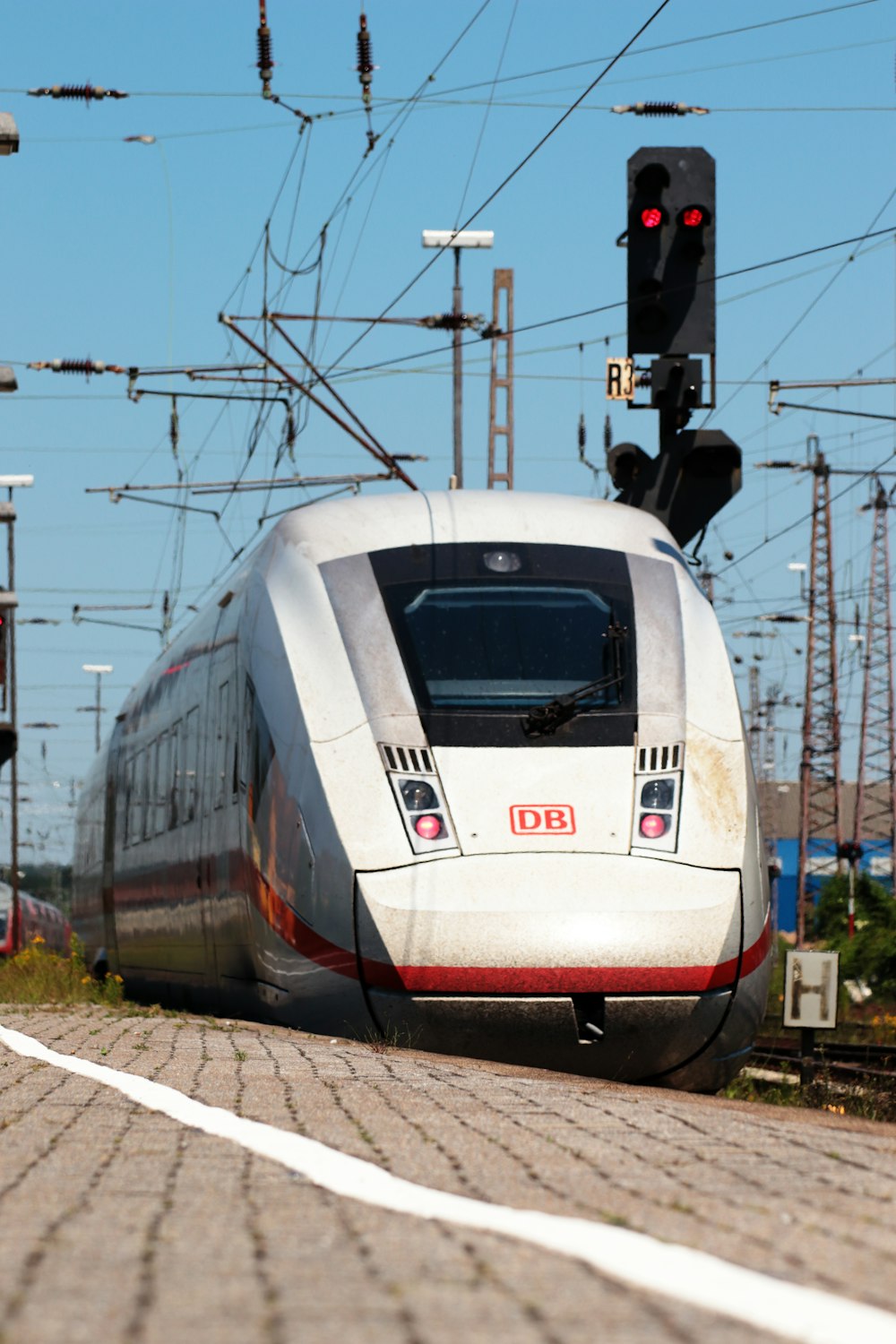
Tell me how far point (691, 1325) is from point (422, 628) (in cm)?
715

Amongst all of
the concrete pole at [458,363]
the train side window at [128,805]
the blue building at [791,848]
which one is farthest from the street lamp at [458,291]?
the blue building at [791,848]

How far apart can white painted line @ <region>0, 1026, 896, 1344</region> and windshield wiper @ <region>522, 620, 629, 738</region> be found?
402 cm

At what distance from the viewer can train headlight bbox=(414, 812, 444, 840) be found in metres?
9.43

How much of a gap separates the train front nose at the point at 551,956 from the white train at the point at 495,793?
0.01 meters

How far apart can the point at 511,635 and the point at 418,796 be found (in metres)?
1.31

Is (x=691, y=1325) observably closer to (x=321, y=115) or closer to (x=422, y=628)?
(x=422, y=628)

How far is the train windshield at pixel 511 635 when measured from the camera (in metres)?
10.0

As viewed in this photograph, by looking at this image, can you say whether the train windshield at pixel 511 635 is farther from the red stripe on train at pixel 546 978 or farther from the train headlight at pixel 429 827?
the red stripe on train at pixel 546 978

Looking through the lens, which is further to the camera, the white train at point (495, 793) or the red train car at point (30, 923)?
the red train car at point (30, 923)

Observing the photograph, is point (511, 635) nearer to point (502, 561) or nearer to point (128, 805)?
point (502, 561)

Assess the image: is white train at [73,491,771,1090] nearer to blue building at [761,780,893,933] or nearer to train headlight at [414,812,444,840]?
train headlight at [414,812,444,840]

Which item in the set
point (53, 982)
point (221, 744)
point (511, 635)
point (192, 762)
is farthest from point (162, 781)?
point (511, 635)

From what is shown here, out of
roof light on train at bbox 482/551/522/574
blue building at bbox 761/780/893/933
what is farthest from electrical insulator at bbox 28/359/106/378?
blue building at bbox 761/780/893/933

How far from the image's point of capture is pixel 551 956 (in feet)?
29.8
